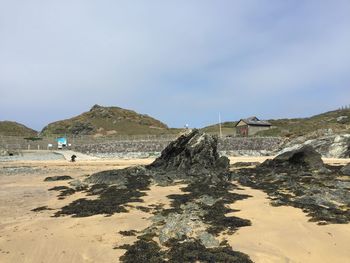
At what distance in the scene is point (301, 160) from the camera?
28828mm

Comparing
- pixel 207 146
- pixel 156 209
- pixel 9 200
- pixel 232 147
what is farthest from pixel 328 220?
pixel 232 147

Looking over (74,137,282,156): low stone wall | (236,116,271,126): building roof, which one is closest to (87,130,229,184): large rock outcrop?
(74,137,282,156): low stone wall

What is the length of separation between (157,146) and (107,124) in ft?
171

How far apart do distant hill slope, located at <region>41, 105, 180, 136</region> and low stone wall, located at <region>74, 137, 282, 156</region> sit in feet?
108

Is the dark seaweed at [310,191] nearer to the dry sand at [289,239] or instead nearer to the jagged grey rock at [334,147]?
the dry sand at [289,239]

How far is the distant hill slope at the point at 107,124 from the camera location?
119 meters

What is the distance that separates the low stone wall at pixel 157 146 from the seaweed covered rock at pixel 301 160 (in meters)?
37.0

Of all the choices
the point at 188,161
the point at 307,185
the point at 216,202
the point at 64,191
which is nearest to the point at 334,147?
the point at 188,161

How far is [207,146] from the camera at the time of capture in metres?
30.3

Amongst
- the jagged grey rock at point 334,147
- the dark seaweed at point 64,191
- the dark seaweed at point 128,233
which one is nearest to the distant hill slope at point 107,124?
the jagged grey rock at point 334,147

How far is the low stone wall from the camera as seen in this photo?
70.5 metres

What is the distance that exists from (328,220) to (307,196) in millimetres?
3890

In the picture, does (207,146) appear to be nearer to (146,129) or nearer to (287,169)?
(287,169)

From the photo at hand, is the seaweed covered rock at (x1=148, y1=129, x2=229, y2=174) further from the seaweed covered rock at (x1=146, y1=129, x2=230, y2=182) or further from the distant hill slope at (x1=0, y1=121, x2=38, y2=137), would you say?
the distant hill slope at (x1=0, y1=121, x2=38, y2=137)
